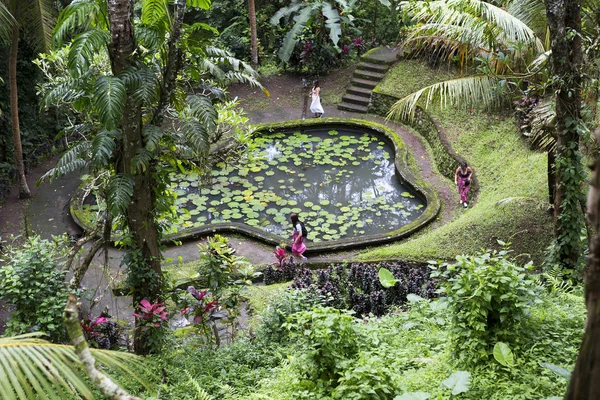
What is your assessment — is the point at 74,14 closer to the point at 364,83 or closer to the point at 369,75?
the point at 364,83

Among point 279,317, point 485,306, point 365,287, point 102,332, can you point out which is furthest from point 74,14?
point 365,287

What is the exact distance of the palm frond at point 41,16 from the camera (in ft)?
31.8

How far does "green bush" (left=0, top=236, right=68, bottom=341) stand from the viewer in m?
5.77

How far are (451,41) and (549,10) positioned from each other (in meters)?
1.93

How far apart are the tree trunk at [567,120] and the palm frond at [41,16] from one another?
7423mm

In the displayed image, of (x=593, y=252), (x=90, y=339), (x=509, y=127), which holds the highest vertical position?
(x=509, y=127)

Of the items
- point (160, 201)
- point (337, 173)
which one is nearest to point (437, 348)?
point (160, 201)

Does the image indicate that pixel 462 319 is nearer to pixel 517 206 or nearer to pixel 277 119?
pixel 517 206

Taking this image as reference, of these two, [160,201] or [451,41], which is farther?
[451,41]

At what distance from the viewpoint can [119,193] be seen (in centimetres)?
542

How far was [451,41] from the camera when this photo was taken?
773 centimetres

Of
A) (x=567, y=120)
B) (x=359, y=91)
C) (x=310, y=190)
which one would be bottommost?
(x=310, y=190)

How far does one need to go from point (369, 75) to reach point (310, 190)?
437 cm

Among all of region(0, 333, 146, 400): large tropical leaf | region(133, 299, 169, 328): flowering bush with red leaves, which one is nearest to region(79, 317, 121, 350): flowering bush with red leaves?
region(133, 299, 169, 328): flowering bush with red leaves
